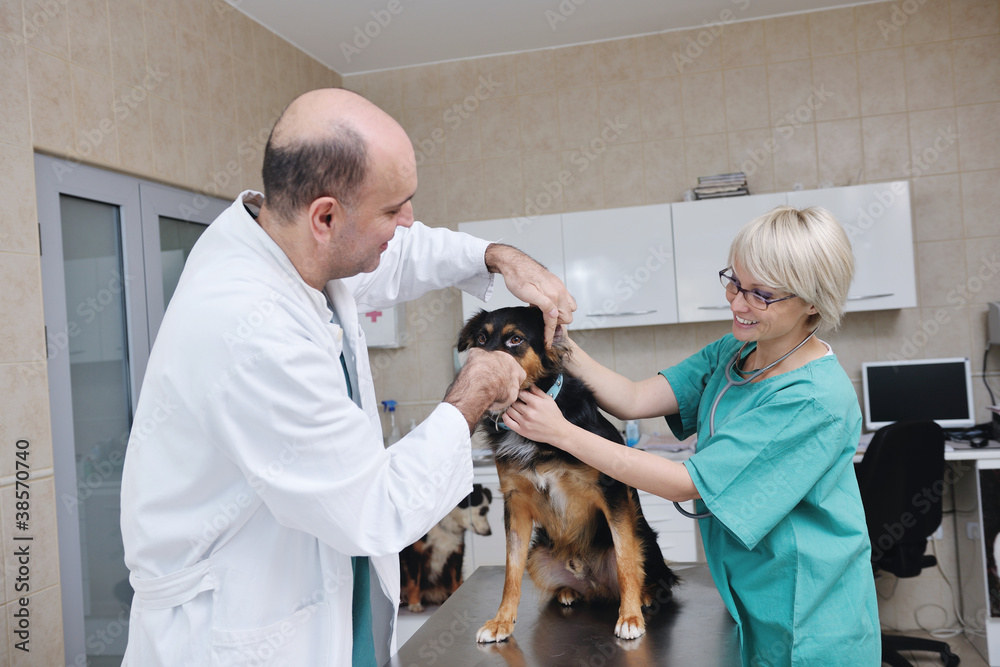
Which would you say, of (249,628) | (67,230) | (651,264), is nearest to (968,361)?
(651,264)

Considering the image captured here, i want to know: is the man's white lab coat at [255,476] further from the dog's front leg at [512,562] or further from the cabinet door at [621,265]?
the cabinet door at [621,265]

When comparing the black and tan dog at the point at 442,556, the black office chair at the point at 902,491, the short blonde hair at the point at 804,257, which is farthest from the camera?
the black and tan dog at the point at 442,556

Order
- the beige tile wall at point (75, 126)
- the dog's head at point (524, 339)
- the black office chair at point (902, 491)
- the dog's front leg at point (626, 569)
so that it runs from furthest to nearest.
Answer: the black office chair at point (902, 491), the beige tile wall at point (75, 126), the dog's head at point (524, 339), the dog's front leg at point (626, 569)

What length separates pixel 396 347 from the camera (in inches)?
186

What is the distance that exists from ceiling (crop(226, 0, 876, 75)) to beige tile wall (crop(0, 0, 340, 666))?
428 millimetres

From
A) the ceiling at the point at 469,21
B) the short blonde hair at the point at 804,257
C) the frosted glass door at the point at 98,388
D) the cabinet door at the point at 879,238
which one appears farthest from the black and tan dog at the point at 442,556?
the short blonde hair at the point at 804,257

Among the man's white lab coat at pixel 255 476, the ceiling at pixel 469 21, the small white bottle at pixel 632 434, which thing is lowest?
the small white bottle at pixel 632 434

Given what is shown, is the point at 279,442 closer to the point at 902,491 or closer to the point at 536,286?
the point at 536,286

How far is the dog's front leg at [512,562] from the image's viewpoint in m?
1.48

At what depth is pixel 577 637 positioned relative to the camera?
1455mm

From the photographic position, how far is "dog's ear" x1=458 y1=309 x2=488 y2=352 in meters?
1.63

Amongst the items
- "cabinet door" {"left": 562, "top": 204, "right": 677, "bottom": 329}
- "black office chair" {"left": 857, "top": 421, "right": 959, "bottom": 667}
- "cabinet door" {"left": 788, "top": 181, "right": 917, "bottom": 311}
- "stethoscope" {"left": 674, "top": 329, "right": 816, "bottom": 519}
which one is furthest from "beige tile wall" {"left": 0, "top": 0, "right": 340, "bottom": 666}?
"black office chair" {"left": 857, "top": 421, "right": 959, "bottom": 667}

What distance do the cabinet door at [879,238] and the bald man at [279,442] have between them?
10.9 feet

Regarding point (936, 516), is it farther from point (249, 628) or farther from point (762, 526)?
point (249, 628)
